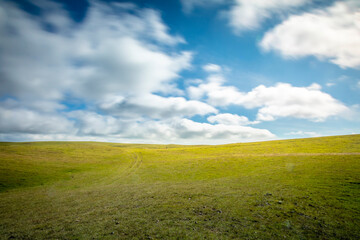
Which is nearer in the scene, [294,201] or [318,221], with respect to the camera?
[318,221]

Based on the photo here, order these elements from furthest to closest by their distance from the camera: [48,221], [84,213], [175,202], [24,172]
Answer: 1. [24,172]
2. [175,202]
3. [84,213]
4. [48,221]

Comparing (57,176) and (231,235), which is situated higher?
(231,235)

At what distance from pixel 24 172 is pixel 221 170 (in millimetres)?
50442

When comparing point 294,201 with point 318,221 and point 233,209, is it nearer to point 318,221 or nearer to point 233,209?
point 318,221

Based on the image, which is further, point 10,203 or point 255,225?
point 10,203

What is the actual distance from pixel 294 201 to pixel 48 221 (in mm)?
24241

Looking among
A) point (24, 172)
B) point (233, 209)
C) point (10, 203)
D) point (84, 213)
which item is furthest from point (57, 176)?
point (233, 209)

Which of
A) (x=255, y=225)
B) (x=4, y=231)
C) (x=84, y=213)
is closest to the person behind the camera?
(x=255, y=225)

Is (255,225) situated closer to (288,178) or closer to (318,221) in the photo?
(318,221)

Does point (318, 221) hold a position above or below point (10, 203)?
above

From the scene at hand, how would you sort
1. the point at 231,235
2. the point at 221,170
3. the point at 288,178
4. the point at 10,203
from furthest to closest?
the point at 221,170
the point at 288,178
the point at 10,203
the point at 231,235

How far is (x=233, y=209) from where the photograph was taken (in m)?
16.9

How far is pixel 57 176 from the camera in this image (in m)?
44.8

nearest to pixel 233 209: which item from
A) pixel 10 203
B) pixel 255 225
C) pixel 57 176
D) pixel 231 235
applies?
pixel 255 225
